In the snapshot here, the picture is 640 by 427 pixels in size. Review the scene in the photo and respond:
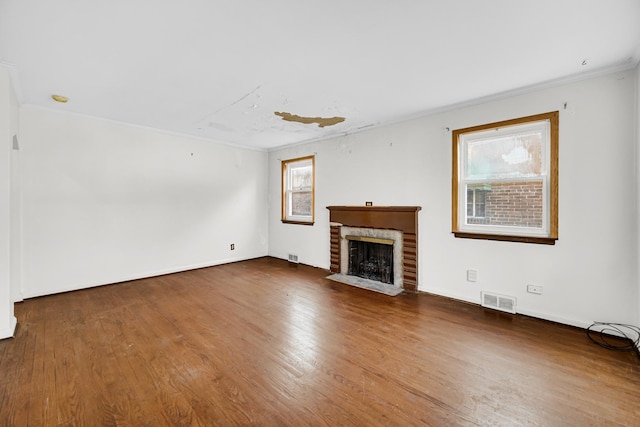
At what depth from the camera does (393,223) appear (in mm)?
3957

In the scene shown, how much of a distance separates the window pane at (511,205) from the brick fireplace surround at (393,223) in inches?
29.6

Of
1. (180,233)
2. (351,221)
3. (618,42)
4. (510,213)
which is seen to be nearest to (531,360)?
(510,213)

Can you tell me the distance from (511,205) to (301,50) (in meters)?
2.71

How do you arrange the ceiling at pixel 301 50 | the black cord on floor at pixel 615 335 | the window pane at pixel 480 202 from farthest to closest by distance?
1. the window pane at pixel 480 202
2. the black cord on floor at pixel 615 335
3. the ceiling at pixel 301 50

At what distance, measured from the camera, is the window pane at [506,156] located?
2.90m

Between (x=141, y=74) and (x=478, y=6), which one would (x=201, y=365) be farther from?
(x=478, y=6)

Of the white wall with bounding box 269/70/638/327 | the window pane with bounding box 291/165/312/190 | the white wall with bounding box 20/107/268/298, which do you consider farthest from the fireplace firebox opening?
the white wall with bounding box 20/107/268/298

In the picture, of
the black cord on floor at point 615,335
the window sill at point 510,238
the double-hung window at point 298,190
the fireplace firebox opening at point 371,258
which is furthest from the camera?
the double-hung window at point 298,190

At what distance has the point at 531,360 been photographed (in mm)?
2135

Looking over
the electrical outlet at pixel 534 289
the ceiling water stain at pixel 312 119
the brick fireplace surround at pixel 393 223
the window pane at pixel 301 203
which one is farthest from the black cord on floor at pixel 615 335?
the window pane at pixel 301 203

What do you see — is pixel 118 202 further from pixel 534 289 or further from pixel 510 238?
pixel 534 289

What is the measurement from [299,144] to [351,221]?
192cm

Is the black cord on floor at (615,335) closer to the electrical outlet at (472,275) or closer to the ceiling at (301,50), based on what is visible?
the electrical outlet at (472,275)

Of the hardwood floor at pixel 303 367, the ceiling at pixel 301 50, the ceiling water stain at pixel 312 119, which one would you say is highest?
the ceiling water stain at pixel 312 119
